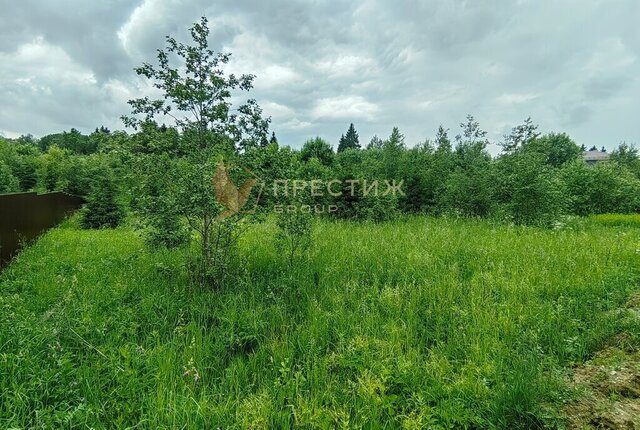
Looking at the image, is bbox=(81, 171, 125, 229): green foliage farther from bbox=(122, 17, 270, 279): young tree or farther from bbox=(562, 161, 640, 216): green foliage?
bbox=(562, 161, 640, 216): green foliage

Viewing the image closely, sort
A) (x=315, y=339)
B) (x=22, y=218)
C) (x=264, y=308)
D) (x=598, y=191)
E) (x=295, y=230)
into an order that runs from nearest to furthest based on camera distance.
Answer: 1. (x=315, y=339)
2. (x=264, y=308)
3. (x=295, y=230)
4. (x=22, y=218)
5. (x=598, y=191)

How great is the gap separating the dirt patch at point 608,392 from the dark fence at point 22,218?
7.91m

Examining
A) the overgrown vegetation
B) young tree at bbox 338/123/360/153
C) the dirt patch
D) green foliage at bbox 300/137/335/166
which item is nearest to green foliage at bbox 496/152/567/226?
the overgrown vegetation

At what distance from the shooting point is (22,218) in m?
6.90

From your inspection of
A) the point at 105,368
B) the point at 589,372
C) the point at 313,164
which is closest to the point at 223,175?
the point at 105,368

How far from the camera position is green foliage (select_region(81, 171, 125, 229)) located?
1104 centimetres

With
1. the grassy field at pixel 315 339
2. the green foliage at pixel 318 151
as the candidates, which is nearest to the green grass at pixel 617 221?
the grassy field at pixel 315 339

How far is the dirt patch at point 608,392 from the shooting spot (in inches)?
76.4

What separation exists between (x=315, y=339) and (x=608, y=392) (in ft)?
7.37

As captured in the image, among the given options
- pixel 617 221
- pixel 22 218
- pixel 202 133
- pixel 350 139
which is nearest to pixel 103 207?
pixel 22 218

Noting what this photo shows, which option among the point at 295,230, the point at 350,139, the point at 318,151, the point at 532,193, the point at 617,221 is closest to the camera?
the point at 295,230

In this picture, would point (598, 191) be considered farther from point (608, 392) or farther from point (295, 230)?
point (608, 392)

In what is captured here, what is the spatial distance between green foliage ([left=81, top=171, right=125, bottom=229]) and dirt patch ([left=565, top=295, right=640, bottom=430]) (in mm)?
12890

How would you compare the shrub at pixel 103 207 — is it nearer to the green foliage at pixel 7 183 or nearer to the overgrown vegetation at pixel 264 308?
the overgrown vegetation at pixel 264 308
